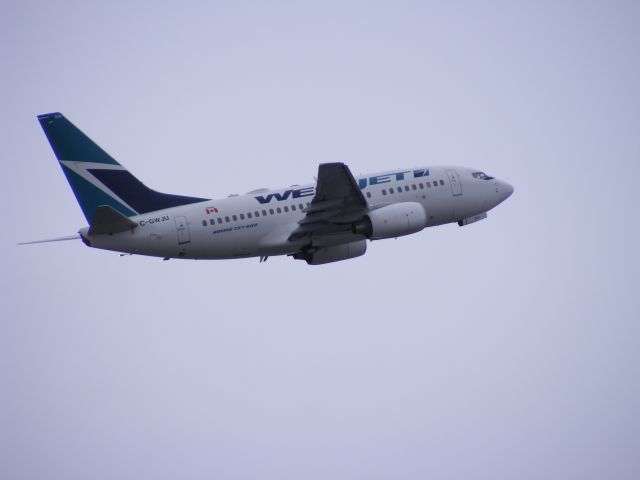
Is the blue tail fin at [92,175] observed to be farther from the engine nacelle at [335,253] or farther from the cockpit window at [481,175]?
the cockpit window at [481,175]

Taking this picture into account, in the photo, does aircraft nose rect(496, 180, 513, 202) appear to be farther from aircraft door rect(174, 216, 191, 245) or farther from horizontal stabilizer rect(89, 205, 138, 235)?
horizontal stabilizer rect(89, 205, 138, 235)

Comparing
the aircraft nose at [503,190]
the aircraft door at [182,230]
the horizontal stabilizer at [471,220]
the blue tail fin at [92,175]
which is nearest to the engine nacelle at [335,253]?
the aircraft door at [182,230]

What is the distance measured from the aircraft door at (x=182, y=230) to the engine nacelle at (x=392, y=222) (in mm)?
7904

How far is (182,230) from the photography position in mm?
45094

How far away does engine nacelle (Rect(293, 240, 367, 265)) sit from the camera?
161 ft

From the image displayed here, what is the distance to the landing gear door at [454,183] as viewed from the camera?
52.1 metres

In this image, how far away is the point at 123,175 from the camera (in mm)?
45688

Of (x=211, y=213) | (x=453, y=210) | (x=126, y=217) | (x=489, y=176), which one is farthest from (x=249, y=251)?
(x=489, y=176)

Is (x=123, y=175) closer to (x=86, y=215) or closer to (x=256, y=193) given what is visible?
(x=86, y=215)

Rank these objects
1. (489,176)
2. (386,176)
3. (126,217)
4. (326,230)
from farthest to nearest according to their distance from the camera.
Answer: (489,176)
(386,176)
(326,230)
(126,217)

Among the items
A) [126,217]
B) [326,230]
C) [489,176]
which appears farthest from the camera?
[489,176]

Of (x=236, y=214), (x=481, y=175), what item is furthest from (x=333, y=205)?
(x=481, y=175)

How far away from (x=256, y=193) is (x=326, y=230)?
3.82m

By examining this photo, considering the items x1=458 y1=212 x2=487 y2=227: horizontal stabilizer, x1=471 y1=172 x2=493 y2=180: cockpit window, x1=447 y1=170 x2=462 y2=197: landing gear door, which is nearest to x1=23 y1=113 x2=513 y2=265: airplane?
x1=447 y1=170 x2=462 y2=197: landing gear door
